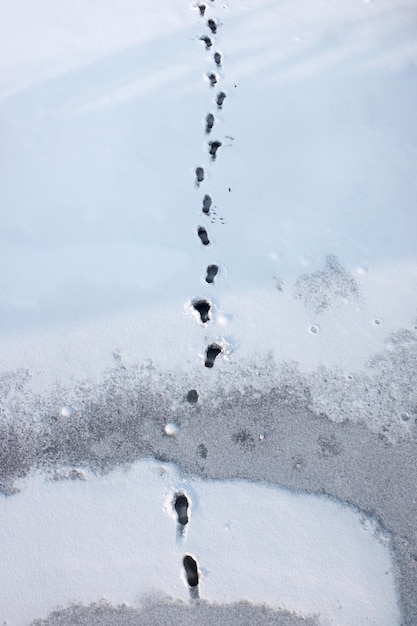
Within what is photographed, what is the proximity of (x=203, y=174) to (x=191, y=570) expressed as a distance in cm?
232

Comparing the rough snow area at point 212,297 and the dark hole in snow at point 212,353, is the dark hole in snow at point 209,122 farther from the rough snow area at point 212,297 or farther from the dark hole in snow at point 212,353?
the dark hole in snow at point 212,353

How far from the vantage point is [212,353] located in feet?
9.12

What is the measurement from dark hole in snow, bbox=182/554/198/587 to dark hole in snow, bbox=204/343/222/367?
942 millimetres

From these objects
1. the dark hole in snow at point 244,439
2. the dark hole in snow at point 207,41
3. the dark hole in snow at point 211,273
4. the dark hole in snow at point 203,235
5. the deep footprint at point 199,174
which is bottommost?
the dark hole in snow at point 244,439

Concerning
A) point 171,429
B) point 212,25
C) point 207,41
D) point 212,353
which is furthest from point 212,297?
point 212,25

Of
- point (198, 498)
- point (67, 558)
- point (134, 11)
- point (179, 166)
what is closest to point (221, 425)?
point (198, 498)

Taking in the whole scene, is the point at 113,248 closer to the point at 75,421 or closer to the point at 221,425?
the point at 75,421

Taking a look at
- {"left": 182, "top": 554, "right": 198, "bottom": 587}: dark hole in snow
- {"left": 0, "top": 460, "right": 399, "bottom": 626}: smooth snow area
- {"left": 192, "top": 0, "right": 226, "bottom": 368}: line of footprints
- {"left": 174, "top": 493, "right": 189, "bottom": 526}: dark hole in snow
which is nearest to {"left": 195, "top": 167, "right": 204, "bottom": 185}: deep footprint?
{"left": 192, "top": 0, "right": 226, "bottom": 368}: line of footprints

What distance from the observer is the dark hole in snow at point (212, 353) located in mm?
2754

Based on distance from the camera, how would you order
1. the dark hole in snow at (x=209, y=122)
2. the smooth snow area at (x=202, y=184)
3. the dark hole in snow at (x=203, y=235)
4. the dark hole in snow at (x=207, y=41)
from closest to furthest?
the smooth snow area at (x=202, y=184), the dark hole in snow at (x=203, y=235), the dark hole in snow at (x=209, y=122), the dark hole in snow at (x=207, y=41)

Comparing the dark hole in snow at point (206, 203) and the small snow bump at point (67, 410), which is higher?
the dark hole in snow at point (206, 203)

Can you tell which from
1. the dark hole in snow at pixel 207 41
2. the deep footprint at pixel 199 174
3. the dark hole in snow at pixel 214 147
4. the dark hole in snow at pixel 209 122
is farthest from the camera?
the dark hole in snow at pixel 207 41

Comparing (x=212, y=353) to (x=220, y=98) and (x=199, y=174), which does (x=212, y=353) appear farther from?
(x=220, y=98)

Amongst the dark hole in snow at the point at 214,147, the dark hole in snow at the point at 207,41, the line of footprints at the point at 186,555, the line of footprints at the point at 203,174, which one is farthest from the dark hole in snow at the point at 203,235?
the dark hole in snow at the point at 207,41
